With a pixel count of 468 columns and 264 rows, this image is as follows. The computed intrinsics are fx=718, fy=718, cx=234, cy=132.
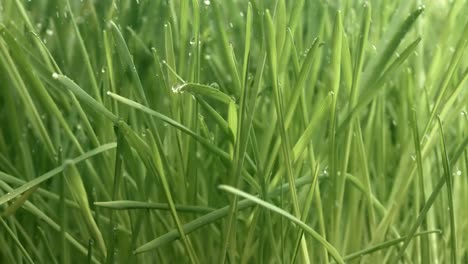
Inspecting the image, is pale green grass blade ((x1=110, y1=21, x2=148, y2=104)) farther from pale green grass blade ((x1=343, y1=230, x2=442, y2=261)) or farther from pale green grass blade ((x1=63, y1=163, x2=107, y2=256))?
pale green grass blade ((x1=343, y1=230, x2=442, y2=261))

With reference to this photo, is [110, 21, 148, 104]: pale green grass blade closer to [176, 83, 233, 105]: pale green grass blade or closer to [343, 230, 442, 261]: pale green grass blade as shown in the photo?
[176, 83, 233, 105]: pale green grass blade

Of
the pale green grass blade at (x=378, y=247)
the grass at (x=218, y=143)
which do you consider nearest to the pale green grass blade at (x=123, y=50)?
the grass at (x=218, y=143)

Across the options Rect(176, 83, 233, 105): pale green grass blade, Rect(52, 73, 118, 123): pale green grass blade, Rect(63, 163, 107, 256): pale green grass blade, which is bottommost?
Rect(63, 163, 107, 256): pale green grass blade

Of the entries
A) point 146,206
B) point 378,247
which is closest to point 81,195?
point 146,206

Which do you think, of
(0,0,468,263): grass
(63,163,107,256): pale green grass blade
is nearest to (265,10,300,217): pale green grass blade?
(0,0,468,263): grass

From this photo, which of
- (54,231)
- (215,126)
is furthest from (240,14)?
(54,231)

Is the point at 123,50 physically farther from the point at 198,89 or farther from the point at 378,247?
the point at 378,247

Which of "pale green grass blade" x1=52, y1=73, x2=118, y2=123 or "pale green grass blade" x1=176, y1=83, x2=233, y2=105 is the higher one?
"pale green grass blade" x1=176, y1=83, x2=233, y2=105

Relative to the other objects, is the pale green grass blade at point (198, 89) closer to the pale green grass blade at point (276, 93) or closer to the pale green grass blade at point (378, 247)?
the pale green grass blade at point (276, 93)
